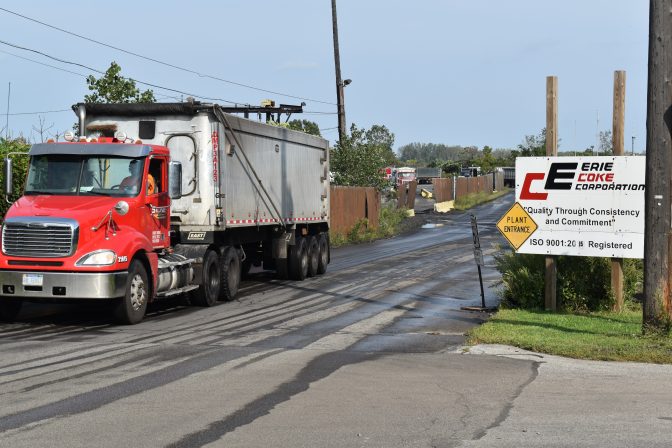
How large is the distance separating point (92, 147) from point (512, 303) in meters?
8.00

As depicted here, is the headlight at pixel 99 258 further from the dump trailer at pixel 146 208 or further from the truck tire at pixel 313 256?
the truck tire at pixel 313 256

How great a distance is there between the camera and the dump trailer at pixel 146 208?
14.5 metres

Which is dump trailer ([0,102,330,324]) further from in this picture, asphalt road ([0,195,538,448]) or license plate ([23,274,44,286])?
asphalt road ([0,195,538,448])

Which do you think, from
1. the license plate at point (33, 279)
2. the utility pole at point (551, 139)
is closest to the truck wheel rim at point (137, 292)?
the license plate at point (33, 279)

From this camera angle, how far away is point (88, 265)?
14.4 m

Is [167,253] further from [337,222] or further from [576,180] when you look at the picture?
[337,222]

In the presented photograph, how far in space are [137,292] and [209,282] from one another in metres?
2.87

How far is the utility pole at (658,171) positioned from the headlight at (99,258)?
7668mm

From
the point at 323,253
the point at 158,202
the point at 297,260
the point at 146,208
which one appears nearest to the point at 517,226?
the point at 158,202

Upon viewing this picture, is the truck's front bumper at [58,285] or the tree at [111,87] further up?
the tree at [111,87]

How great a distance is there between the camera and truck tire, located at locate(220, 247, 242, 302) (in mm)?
18672

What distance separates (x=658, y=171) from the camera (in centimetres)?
1273

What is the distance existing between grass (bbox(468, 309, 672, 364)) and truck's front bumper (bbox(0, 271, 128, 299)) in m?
5.39

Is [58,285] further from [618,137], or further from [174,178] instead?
[618,137]
